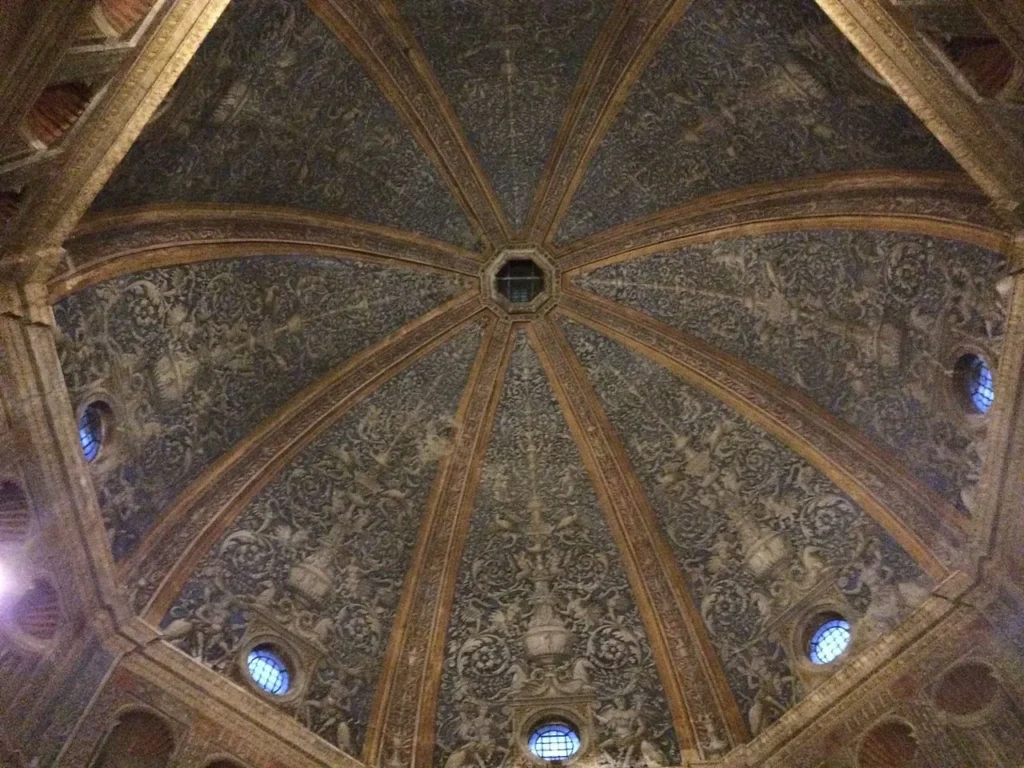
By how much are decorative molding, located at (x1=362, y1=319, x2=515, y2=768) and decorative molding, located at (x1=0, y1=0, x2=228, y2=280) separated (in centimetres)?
776

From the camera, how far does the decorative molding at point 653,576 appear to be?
17.8m

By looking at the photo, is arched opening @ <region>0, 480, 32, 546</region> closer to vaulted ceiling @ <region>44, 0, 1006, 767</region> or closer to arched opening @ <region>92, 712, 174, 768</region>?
vaulted ceiling @ <region>44, 0, 1006, 767</region>

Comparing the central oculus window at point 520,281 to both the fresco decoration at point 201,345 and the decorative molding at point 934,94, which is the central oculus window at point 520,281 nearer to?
the fresco decoration at point 201,345

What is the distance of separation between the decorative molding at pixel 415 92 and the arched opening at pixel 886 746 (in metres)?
9.25

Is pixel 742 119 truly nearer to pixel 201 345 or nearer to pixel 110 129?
pixel 201 345

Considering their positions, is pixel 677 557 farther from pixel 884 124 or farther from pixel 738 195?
pixel 884 124

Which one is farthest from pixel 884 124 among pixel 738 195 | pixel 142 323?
pixel 142 323

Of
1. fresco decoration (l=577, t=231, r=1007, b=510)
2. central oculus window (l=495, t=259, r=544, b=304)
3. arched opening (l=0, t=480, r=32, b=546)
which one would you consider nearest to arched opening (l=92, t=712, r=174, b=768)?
arched opening (l=0, t=480, r=32, b=546)

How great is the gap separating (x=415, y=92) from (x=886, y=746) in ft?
35.6

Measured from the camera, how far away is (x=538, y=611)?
19.3 m

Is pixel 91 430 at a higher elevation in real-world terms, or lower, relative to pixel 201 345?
lower

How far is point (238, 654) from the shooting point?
1750 centimetres

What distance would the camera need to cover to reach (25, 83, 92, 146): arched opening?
1305 centimetres

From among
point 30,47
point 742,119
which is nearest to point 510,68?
point 742,119
